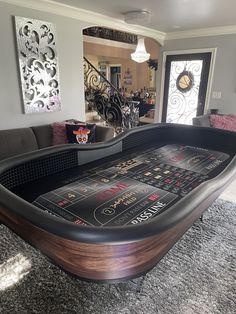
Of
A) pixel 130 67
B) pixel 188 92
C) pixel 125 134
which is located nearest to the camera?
Answer: pixel 125 134

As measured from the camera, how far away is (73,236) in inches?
39.1

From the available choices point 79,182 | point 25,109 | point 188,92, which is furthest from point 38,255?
point 188,92

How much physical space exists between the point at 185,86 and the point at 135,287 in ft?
16.1

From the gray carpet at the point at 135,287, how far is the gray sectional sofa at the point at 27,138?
4.53 feet

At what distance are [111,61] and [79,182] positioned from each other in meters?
11.3

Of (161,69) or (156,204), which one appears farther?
(161,69)

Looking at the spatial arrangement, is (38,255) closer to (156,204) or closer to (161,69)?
(156,204)

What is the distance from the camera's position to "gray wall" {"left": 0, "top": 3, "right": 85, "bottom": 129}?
311 cm

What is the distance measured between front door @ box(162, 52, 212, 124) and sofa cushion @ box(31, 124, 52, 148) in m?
3.40

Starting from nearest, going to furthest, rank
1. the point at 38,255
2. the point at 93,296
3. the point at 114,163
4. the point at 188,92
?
the point at 93,296
the point at 38,255
the point at 114,163
the point at 188,92

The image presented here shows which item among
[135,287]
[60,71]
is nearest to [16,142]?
[60,71]

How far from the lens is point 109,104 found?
5766mm

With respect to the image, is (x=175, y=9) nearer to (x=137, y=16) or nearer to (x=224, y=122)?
(x=137, y=16)

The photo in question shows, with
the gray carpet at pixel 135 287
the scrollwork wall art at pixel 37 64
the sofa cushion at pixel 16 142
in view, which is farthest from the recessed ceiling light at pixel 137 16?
the gray carpet at pixel 135 287
